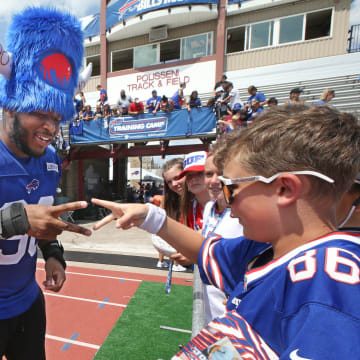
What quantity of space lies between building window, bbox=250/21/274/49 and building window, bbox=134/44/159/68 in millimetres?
5226

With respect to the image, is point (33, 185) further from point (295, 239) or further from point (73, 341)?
point (73, 341)

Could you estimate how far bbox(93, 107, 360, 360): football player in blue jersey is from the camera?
18.8 inches

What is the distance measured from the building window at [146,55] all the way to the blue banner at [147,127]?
6.31 meters

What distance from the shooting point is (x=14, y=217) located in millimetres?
940

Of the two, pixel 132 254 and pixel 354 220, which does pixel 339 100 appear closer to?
pixel 132 254

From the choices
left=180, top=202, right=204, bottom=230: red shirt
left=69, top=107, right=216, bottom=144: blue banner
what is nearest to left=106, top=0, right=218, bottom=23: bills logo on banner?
left=69, top=107, right=216, bottom=144: blue banner

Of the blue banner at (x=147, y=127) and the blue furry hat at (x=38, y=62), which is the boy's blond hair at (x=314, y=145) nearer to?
the blue furry hat at (x=38, y=62)

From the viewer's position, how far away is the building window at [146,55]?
537 inches

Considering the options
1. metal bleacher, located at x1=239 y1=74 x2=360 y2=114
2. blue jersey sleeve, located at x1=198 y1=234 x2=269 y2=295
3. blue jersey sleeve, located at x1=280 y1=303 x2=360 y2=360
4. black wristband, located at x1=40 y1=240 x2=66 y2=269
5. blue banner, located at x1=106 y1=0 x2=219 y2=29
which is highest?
blue banner, located at x1=106 y1=0 x2=219 y2=29

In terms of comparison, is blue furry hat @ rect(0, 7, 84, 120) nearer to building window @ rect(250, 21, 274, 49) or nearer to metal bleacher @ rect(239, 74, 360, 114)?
metal bleacher @ rect(239, 74, 360, 114)

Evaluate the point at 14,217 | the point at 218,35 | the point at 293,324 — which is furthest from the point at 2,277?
the point at 218,35

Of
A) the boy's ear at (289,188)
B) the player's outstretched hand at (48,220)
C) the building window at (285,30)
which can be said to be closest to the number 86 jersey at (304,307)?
the boy's ear at (289,188)

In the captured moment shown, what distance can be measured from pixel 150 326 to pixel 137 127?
7.20 m

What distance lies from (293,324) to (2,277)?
56.7 inches
